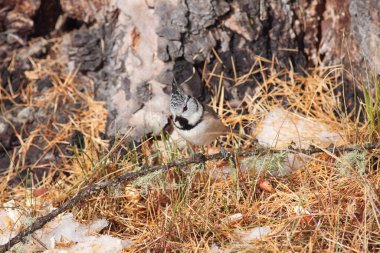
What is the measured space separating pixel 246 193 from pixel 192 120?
54cm

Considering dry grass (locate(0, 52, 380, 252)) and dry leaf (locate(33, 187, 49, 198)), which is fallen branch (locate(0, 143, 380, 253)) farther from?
dry leaf (locate(33, 187, 49, 198))

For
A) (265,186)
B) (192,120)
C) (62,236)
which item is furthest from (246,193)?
(62,236)

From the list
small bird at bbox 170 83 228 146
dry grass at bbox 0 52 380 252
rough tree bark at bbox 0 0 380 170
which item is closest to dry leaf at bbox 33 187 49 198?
dry grass at bbox 0 52 380 252

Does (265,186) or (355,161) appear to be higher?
(355,161)

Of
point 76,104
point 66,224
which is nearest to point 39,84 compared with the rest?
point 76,104

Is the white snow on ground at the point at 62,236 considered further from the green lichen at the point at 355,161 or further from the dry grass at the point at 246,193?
the green lichen at the point at 355,161

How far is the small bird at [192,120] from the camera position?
10.7 ft

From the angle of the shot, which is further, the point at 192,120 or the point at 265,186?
the point at 192,120

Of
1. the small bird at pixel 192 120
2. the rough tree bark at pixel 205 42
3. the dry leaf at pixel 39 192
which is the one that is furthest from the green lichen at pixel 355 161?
the dry leaf at pixel 39 192

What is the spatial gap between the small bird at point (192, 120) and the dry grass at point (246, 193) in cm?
15

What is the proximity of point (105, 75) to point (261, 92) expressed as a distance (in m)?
1.13

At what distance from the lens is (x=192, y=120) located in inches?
130

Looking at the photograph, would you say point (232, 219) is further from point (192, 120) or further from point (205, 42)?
point (205, 42)

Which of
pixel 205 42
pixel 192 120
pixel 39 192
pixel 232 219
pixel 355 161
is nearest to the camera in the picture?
pixel 232 219
